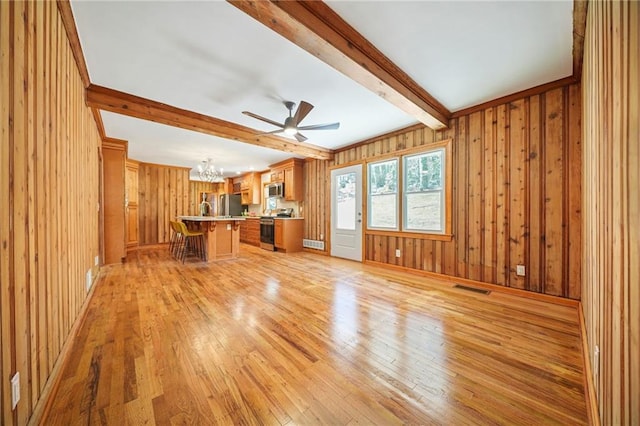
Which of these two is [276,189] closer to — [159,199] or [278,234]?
[278,234]

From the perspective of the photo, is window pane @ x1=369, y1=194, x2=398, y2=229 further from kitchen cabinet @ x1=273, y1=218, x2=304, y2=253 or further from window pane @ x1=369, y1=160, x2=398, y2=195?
kitchen cabinet @ x1=273, y1=218, x2=304, y2=253

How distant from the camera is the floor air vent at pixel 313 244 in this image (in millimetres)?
5905

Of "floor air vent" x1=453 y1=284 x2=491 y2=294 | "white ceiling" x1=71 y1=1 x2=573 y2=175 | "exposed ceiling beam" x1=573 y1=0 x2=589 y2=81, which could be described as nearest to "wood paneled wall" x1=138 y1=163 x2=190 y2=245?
"white ceiling" x1=71 y1=1 x2=573 y2=175

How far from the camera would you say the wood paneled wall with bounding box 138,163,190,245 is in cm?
709

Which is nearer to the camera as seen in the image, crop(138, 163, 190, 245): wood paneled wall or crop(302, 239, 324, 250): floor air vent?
crop(302, 239, 324, 250): floor air vent

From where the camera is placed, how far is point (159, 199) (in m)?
7.36

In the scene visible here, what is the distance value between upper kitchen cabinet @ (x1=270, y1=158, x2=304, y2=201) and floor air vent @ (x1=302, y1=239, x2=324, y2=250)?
Result: 1.16 meters

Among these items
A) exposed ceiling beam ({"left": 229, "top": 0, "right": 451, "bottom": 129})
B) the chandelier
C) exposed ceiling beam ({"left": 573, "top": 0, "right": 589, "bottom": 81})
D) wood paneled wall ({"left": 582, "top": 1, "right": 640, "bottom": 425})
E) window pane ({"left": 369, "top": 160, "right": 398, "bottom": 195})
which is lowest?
wood paneled wall ({"left": 582, "top": 1, "right": 640, "bottom": 425})

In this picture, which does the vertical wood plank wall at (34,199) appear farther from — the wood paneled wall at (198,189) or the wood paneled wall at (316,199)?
the wood paneled wall at (198,189)

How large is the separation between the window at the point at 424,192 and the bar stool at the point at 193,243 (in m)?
4.13

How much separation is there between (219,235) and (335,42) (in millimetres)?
4404

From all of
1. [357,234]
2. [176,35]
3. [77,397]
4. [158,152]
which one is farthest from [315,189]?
[77,397]

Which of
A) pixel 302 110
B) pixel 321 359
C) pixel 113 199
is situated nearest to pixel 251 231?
pixel 113 199

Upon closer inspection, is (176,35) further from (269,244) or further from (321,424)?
(269,244)
